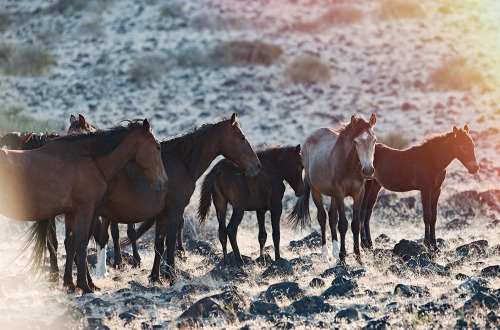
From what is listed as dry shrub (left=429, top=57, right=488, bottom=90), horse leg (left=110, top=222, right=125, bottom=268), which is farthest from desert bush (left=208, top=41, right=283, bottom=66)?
horse leg (left=110, top=222, right=125, bottom=268)

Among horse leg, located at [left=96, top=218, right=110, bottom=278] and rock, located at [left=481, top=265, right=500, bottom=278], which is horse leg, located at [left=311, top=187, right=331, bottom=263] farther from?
horse leg, located at [left=96, top=218, right=110, bottom=278]

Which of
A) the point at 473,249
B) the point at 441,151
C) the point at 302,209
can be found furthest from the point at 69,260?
the point at 441,151

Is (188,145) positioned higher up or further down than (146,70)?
higher up

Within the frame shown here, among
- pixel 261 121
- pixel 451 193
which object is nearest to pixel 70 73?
pixel 261 121

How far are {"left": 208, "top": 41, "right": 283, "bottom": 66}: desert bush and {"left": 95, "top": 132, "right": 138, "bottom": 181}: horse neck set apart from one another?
85.5 ft

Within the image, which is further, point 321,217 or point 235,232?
point 321,217

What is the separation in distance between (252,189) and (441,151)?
3.22 metres

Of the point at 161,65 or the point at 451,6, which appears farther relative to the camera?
the point at 451,6

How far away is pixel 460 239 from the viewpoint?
14156 mm

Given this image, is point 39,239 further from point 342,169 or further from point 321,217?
point 321,217

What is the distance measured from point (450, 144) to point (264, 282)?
462cm

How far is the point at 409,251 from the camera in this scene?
478 inches

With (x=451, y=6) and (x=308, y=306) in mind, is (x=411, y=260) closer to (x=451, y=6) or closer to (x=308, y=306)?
(x=308, y=306)

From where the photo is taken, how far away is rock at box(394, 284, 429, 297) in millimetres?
9102
